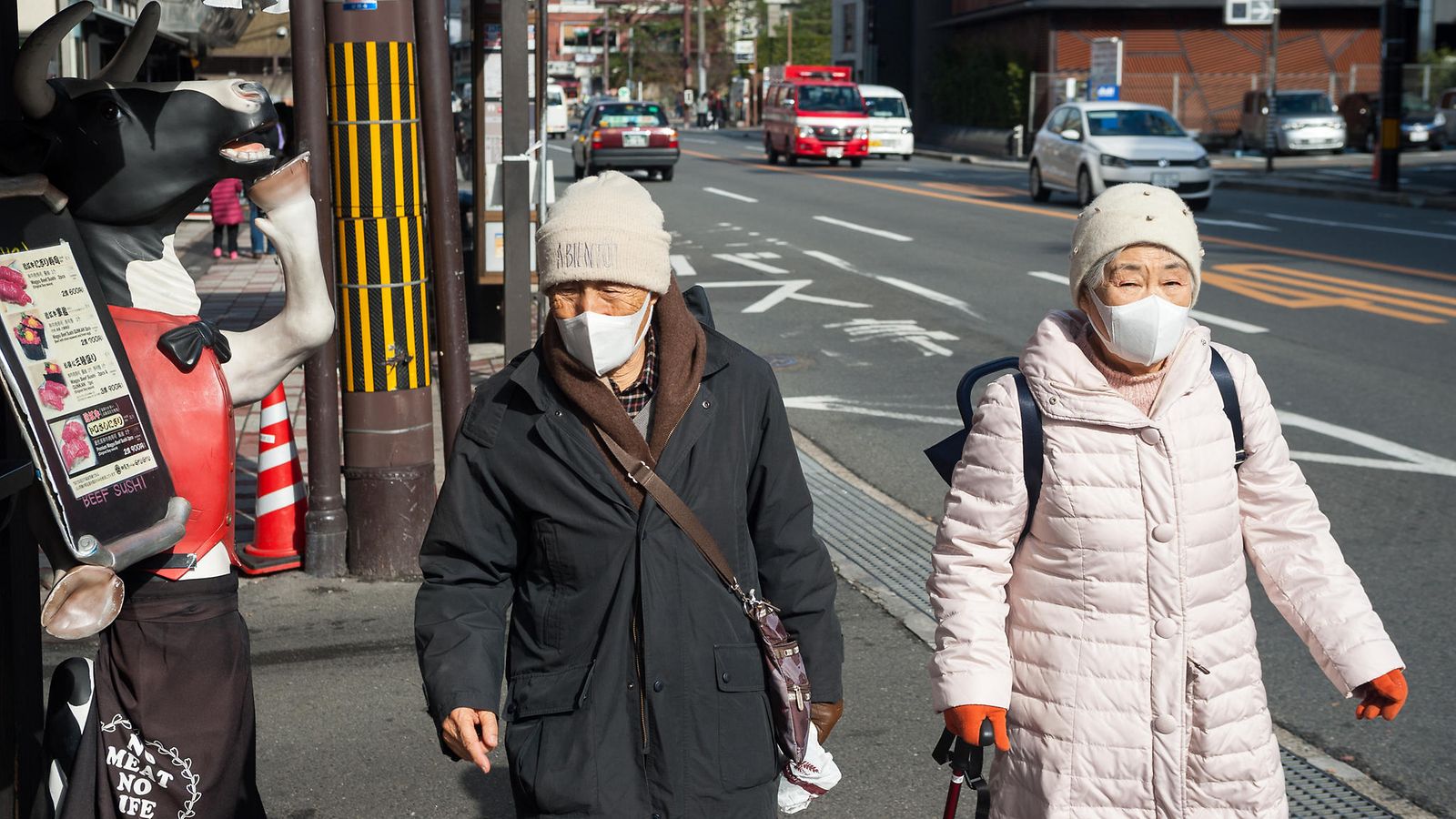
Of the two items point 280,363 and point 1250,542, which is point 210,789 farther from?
point 1250,542

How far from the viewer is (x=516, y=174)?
27.0 ft

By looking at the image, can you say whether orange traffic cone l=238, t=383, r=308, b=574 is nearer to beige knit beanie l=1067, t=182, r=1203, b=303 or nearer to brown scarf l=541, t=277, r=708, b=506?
brown scarf l=541, t=277, r=708, b=506

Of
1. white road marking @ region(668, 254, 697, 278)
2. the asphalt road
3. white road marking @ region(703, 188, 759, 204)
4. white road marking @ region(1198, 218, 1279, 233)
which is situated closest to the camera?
the asphalt road

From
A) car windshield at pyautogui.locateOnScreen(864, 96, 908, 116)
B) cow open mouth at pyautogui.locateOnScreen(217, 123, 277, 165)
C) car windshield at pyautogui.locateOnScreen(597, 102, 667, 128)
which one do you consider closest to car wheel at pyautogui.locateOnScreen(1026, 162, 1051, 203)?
car windshield at pyautogui.locateOnScreen(597, 102, 667, 128)

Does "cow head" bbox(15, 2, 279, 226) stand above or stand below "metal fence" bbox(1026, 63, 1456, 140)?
below

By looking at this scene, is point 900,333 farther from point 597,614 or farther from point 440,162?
point 597,614

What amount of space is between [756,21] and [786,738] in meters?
103

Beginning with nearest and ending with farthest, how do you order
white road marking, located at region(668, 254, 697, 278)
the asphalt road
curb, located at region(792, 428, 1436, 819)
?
curb, located at region(792, 428, 1436, 819) → the asphalt road → white road marking, located at region(668, 254, 697, 278)

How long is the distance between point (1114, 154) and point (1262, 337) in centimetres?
1283

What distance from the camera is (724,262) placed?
1848 centimetres

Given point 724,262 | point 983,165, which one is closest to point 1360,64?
point 983,165

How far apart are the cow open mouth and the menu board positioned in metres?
0.40

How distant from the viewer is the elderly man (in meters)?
2.91

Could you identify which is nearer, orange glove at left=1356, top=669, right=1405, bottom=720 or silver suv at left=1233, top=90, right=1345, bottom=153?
orange glove at left=1356, top=669, right=1405, bottom=720
